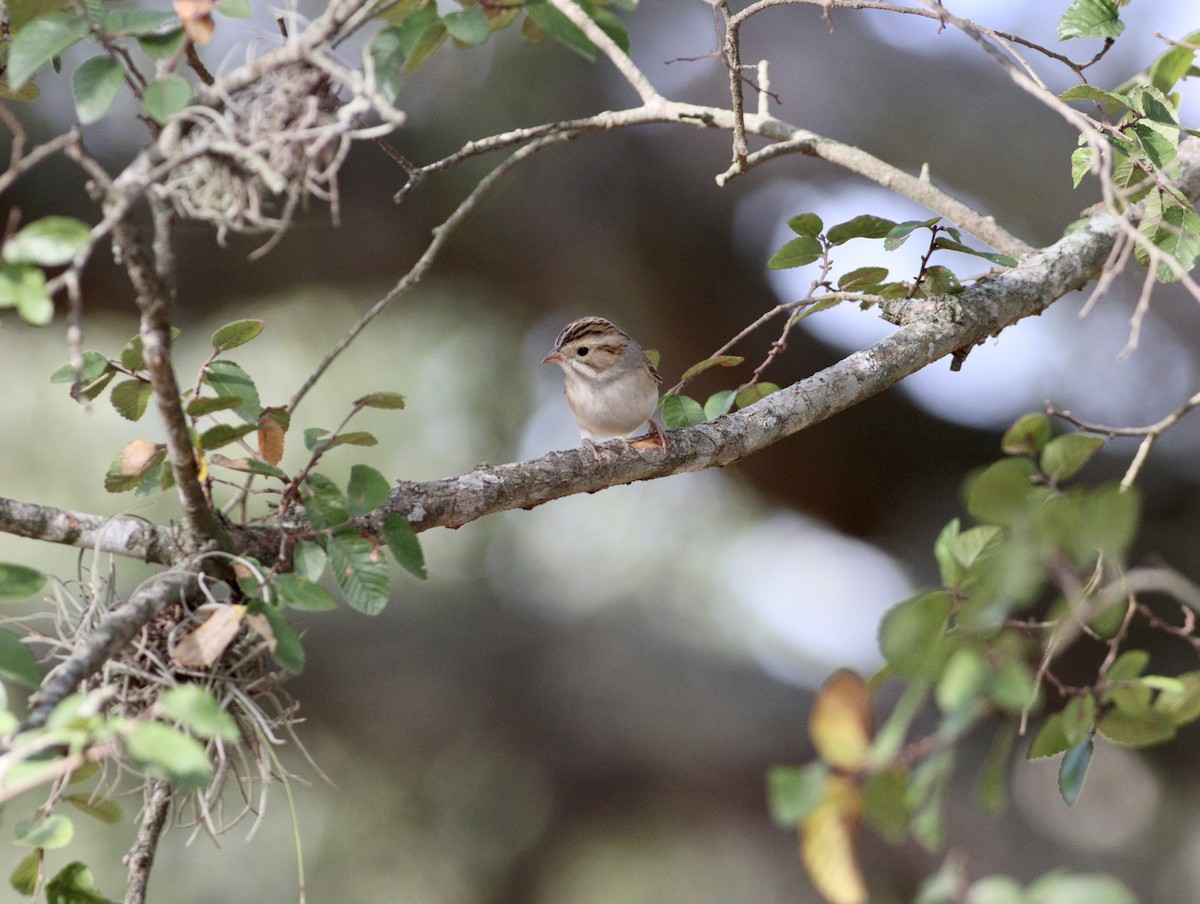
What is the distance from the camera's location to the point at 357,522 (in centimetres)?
176

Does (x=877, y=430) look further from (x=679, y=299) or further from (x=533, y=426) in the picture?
(x=533, y=426)

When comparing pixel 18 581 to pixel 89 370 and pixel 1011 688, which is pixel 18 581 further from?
pixel 1011 688

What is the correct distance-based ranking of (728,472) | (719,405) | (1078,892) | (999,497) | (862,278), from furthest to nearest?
(728,472)
(719,405)
(862,278)
(999,497)
(1078,892)

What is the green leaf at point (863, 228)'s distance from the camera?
1972 millimetres

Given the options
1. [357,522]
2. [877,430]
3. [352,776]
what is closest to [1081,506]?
[357,522]

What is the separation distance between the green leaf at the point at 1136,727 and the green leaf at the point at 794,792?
0.58 m

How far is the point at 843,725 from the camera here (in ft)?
3.20

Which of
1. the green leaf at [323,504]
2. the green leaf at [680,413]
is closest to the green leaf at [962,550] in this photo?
the green leaf at [323,504]

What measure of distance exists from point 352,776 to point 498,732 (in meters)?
0.77

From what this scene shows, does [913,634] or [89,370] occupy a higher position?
[913,634]

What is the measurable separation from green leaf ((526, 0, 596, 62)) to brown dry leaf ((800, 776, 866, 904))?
952 mm

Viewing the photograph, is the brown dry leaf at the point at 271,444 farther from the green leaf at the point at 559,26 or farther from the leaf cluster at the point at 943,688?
the leaf cluster at the point at 943,688

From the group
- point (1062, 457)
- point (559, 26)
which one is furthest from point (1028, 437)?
point (559, 26)

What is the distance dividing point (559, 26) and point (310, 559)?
84cm
